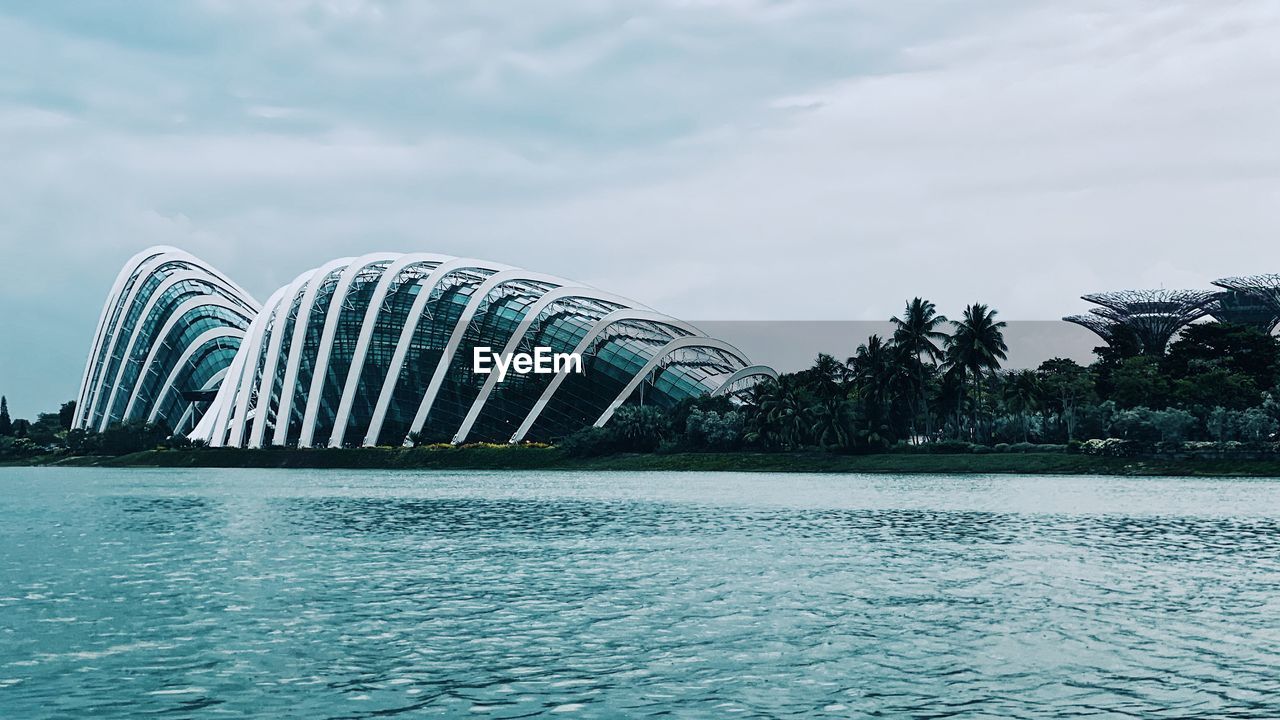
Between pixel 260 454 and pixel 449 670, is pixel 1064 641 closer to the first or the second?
pixel 449 670

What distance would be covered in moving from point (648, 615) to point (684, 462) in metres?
79.6

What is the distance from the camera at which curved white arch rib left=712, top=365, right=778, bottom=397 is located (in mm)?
129500

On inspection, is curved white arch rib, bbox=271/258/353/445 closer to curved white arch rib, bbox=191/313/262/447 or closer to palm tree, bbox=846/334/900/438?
curved white arch rib, bbox=191/313/262/447

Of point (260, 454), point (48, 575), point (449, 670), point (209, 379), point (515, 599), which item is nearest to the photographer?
point (449, 670)

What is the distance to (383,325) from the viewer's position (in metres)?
132

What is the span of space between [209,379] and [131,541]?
124975 millimetres

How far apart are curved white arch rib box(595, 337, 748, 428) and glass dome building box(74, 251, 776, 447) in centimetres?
16

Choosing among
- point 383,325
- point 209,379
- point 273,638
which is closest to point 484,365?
point 383,325

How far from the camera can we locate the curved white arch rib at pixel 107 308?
16912 centimetres

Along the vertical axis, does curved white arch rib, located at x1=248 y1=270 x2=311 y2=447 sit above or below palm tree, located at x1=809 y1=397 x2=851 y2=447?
above

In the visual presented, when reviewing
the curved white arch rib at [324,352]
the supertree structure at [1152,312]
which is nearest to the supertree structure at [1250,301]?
the supertree structure at [1152,312]

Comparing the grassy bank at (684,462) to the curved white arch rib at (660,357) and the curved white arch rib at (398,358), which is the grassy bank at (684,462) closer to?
the curved white arch rib at (398,358)

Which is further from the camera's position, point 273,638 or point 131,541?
point 131,541

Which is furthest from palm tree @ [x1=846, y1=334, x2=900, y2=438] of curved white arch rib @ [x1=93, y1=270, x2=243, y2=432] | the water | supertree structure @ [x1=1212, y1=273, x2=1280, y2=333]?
curved white arch rib @ [x1=93, y1=270, x2=243, y2=432]
